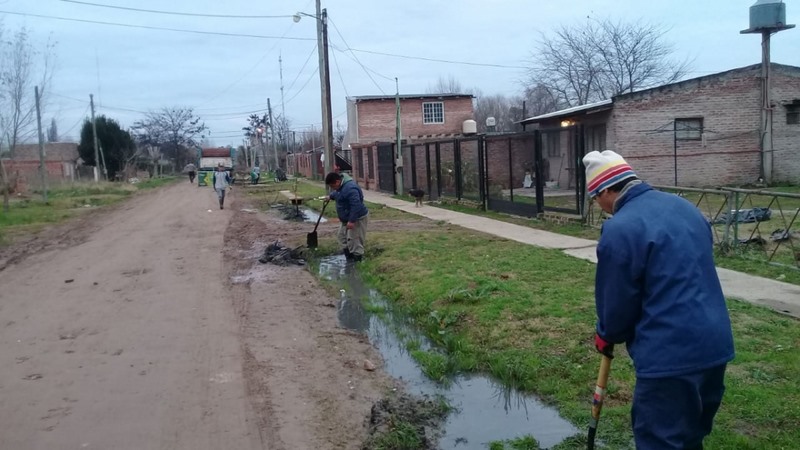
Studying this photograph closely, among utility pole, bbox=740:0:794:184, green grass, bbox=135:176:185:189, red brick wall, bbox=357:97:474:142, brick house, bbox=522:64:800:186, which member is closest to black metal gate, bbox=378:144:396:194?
brick house, bbox=522:64:800:186

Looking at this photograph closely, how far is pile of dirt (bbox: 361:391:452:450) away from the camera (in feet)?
15.4

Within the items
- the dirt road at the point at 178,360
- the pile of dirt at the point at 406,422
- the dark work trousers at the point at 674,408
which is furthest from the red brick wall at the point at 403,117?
the dark work trousers at the point at 674,408

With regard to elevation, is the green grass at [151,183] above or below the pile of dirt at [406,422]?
above

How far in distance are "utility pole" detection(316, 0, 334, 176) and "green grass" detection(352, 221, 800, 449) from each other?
14.4m

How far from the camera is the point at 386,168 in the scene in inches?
1198

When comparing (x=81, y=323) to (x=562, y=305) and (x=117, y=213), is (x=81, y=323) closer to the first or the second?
(x=562, y=305)

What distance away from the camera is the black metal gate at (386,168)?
29.2 meters

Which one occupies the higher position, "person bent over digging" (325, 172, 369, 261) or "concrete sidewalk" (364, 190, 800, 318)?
"person bent over digging" (325, 172, 369, 261)

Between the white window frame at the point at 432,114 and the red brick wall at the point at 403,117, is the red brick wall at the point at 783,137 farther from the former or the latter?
the white window frame at the point at 432,114

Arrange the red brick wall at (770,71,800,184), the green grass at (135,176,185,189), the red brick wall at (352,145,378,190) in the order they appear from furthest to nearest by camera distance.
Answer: the green grass at (135,176,185,189) → the red brick wall at (352,145,378,190) → the red brick wall at (770,71,800,184)

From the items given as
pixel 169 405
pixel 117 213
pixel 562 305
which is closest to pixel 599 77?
pixel 117 213

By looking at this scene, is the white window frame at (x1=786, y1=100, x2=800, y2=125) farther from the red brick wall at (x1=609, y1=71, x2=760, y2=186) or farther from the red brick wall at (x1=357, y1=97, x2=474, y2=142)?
the red brick wall at (x1=357, y1=97, x2=474, y2=142)

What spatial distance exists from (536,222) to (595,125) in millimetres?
11012

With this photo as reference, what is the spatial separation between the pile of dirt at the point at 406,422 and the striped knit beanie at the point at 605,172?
2240mm
